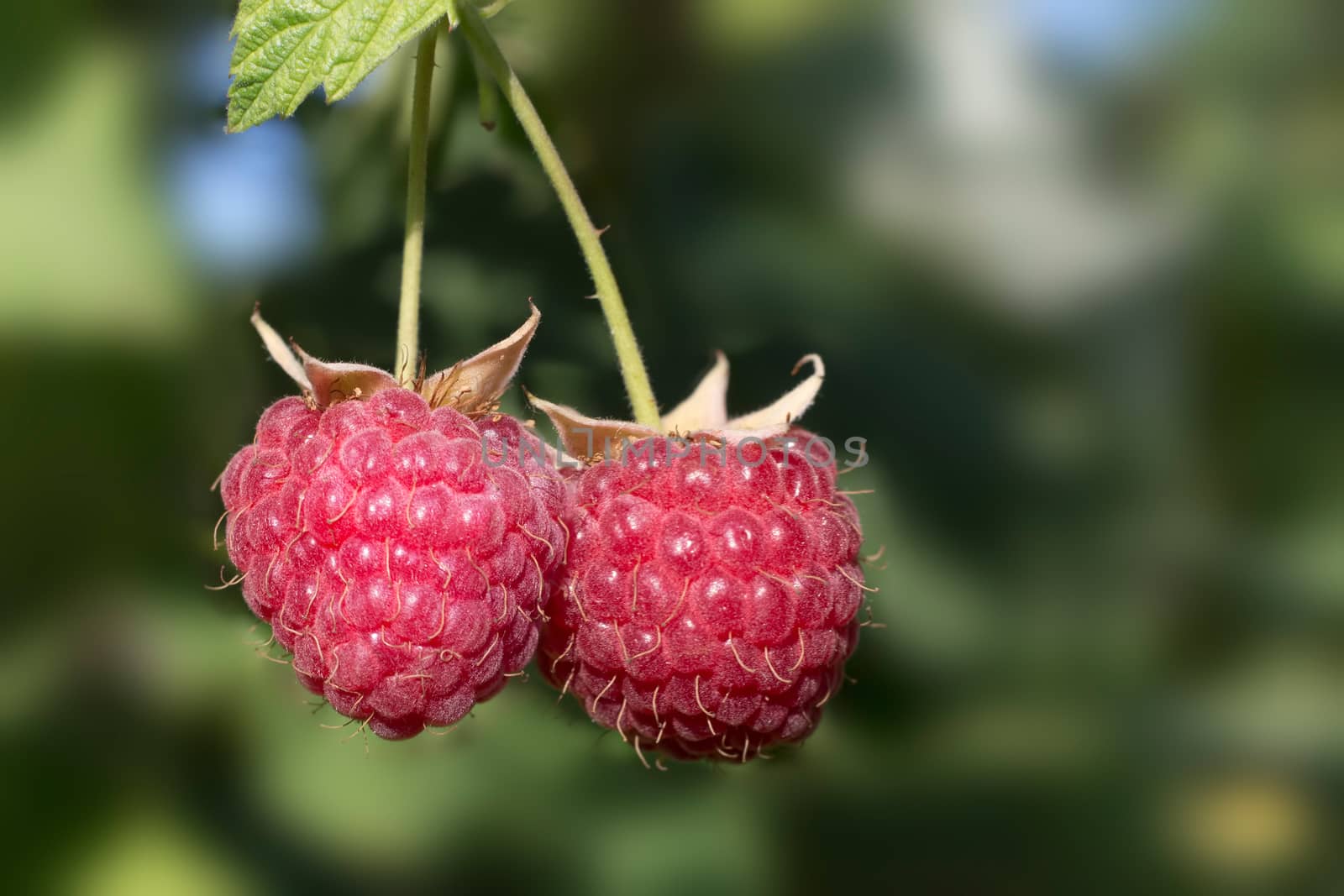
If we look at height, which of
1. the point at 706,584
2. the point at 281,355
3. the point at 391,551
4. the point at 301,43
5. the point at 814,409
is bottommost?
the point at 814,409

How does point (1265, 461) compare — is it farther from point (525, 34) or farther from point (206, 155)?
point (206, 155)

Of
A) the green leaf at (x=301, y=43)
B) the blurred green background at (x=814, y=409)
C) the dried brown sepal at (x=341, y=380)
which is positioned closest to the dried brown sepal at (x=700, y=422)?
the dried brown sepal at (x=341, y=380)

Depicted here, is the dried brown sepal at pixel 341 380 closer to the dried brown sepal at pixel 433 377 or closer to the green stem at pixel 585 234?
the dried brown sepal at pixel 433 377

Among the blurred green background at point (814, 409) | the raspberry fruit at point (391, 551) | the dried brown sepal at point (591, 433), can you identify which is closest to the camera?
the raspberry fruit at point (391, 551)

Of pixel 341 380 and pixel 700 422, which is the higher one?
pixel 341 380

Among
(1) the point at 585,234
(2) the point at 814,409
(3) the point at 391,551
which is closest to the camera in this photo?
(3) the point at 391,551

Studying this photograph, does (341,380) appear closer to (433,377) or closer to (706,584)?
(433,377)

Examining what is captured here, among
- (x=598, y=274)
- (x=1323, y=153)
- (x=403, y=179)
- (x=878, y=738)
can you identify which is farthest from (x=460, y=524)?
(x=1323, y=153)

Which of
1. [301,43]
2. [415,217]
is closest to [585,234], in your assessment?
[415,217]
